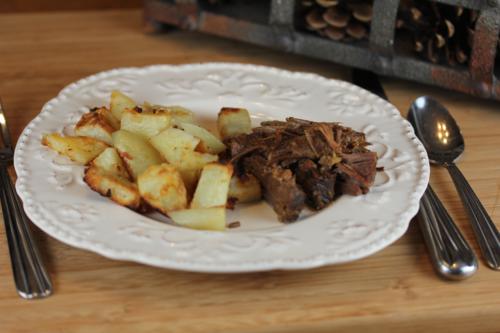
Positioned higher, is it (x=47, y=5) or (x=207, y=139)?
(x=207, y=139)

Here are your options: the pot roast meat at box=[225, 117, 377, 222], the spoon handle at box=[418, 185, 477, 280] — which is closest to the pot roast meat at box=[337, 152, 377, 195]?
the pot roast meat at box=[225, 117, 377, 222]

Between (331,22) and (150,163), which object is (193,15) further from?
(150,163)

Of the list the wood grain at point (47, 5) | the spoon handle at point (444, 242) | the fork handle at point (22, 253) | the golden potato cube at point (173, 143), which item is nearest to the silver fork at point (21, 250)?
the fork handle at point (22, 253)

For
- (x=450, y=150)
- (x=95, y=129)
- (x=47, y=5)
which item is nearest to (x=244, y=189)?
(x=95, y=129)

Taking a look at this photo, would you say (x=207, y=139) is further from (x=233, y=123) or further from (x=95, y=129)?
(x=95, y=129)

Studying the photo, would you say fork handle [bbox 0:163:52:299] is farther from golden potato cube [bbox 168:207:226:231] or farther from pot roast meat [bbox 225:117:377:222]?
pot roast meat [bbox 225:117:377:222]
